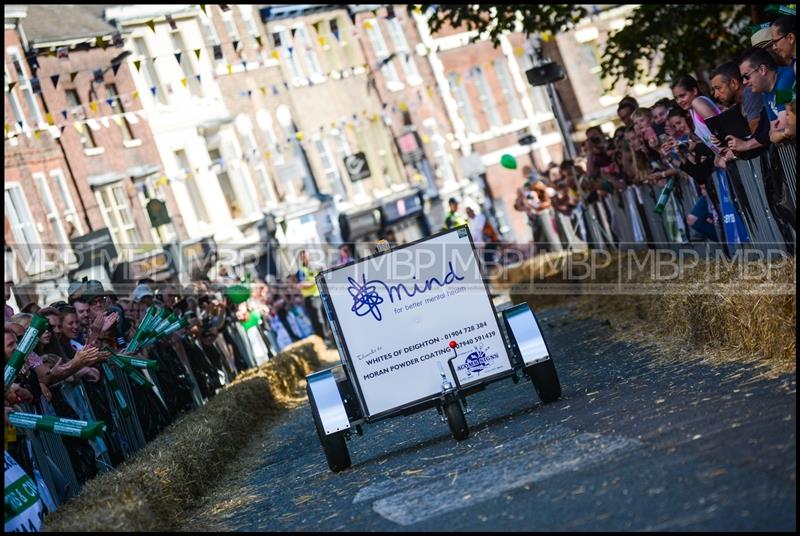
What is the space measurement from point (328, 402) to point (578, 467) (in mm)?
3708

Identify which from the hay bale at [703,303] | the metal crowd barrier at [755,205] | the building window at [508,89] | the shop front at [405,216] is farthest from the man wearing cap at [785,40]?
the building window at [508,89]

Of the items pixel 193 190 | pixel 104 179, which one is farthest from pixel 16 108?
pixel 193 190

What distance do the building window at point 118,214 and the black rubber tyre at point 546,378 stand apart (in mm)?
34301

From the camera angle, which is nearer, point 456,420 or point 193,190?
point 456,420

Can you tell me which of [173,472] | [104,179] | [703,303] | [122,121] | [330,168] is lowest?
[703,303]

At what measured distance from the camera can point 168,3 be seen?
4859cm

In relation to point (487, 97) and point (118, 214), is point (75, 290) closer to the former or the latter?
point (118, 214)

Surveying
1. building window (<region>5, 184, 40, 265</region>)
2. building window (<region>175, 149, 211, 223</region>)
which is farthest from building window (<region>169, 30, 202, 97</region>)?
building window (<region>5, 184, 40, 265</region>)

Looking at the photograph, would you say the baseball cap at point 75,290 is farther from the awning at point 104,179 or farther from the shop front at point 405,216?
the shop front at point 405,216

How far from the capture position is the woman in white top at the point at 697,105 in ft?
41.3

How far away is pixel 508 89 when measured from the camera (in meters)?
60.4

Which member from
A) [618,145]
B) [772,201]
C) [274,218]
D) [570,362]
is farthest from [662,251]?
[274,218]

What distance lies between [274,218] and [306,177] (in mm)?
3079

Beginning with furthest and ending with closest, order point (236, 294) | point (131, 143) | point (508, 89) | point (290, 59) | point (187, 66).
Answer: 1. point (508, 89)
2. point (290, 59)
3. point (187, 66)
4. point (131, 143)
5. point (236, 294)
